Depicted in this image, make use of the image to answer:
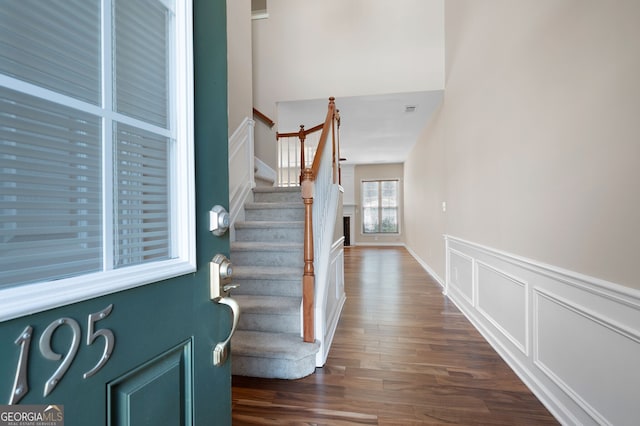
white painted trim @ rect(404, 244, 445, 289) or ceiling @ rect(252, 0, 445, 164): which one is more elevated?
ceiling @ rect(252, 0, 445, 164)

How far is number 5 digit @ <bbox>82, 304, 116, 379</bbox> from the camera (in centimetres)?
45

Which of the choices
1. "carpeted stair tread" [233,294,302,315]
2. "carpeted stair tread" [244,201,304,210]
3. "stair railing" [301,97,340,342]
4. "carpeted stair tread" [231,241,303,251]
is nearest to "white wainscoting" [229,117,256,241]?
"carpeted stair tread" [244,201,304,210]

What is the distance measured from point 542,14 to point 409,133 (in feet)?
14.6

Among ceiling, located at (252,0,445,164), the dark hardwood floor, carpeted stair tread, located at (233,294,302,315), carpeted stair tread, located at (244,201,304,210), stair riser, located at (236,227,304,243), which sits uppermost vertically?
ceiling, located at (252,0,445,164)

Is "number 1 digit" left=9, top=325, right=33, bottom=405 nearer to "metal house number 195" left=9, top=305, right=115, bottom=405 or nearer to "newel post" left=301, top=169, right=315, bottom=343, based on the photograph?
"metal house number 195" left=9, top=305, right=115, bottom=405

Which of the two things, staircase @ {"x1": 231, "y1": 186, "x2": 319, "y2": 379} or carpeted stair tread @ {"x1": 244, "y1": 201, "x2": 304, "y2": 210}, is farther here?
carpeted stair tread @ {"x1": 244, "y1": 201, "x2": 304, "y2": 210}

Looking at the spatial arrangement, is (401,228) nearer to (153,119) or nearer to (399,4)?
(399,4)

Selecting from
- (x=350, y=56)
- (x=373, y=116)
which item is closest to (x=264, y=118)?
(x=350, y=56)

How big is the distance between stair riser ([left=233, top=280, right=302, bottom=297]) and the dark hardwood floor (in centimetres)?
63

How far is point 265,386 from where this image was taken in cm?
197

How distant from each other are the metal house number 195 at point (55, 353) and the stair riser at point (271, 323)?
6.10ft

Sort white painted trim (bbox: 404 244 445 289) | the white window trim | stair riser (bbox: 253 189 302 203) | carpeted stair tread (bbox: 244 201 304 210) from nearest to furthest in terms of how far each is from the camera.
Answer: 1. the white window trim
2. carpeted stair tread (bbox: 244 201 304 210)
3. stair riser (bbox: 253 189 302 203)
4. white painted trim (bbox: 404 244 445 289)

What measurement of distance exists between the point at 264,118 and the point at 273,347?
3101mm

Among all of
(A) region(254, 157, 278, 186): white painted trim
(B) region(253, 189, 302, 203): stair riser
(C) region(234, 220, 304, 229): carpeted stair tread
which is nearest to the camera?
(C) region(234, 220, 304, 229): carpeted stair tread
